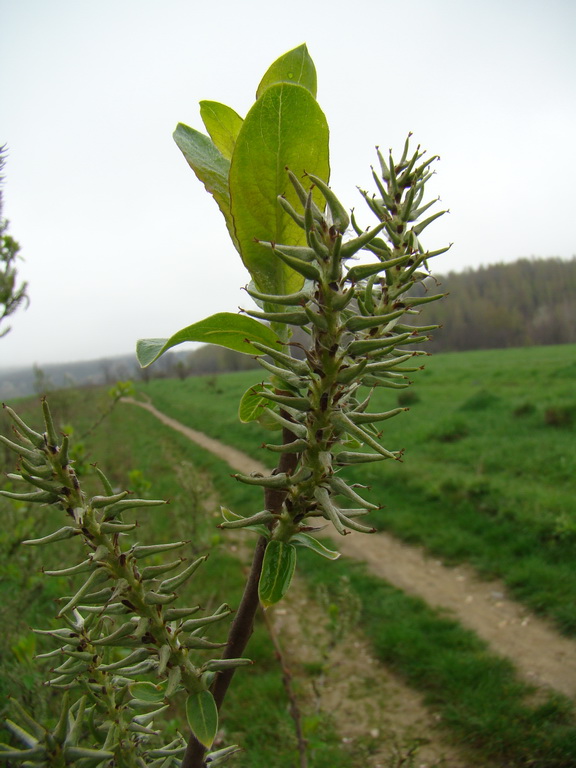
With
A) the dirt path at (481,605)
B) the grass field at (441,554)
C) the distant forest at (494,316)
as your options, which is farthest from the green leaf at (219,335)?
the distant forest at (494,316)

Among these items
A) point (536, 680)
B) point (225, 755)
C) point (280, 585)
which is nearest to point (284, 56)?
point (280, 585)

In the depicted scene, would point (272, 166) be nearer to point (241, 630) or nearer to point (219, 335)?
point (219, 335)

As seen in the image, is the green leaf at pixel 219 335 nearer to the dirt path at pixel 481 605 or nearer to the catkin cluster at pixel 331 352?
the catkin cluster at pixel 331 352

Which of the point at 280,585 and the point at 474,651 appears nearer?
the point at 280,585

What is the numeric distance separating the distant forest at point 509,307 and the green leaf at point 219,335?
4894 centimetres

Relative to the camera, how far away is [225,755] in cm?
104

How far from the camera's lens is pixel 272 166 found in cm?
87

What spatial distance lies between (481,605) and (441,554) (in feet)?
4.89

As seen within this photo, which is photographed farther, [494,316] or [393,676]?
[494,316]

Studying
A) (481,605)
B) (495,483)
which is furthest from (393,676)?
(495,483)

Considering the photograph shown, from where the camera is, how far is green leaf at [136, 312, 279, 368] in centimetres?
86

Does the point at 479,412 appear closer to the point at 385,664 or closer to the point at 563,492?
the point at 563,492

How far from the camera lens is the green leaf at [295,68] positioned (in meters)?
0.96

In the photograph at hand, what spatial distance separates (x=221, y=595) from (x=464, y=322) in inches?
2396
